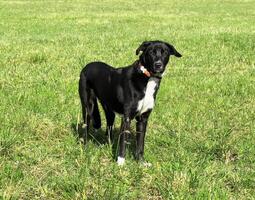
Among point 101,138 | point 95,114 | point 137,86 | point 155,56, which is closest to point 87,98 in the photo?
point 95,114

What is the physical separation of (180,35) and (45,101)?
11.5 m

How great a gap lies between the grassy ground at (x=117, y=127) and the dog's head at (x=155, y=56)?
1.23 m

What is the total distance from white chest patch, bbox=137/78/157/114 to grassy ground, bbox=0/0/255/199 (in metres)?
0.76

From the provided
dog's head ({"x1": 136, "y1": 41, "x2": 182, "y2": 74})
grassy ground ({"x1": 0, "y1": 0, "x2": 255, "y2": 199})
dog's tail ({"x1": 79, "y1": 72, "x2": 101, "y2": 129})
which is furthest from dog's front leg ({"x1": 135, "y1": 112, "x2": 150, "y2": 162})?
dog's tail ({"x1": 79, "y1": 72, "x2": 101, "y2": 129})

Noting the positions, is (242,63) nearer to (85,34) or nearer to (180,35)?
(180,35)

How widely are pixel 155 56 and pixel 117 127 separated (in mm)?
2490

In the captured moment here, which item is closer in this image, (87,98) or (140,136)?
(140,136)

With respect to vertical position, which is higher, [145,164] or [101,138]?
[145,164]

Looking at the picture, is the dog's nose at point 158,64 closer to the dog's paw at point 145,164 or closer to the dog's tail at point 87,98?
the dog's paw at point 145,164

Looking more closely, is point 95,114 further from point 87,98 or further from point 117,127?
point 117,127

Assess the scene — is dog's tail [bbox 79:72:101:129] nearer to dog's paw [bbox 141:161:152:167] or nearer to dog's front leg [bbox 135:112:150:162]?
dog's front leg [bbox 135:112:150:162]

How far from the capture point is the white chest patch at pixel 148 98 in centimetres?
608

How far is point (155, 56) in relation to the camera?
5910 millimetres

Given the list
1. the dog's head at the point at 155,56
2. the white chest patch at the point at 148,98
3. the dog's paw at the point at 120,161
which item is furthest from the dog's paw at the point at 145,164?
the dog's head at the point at 155,56
